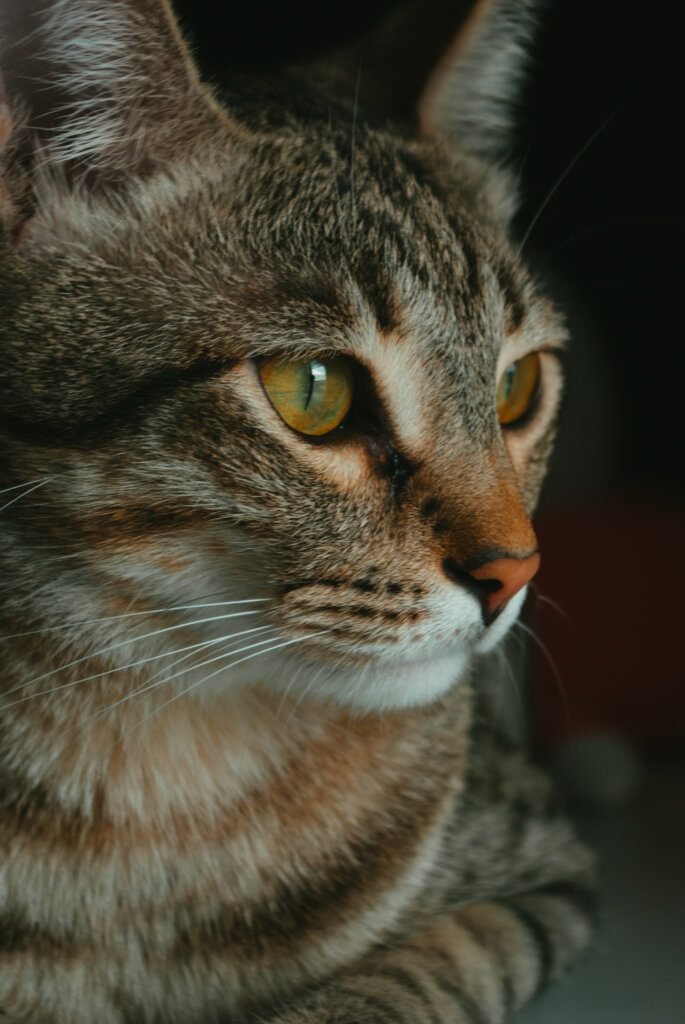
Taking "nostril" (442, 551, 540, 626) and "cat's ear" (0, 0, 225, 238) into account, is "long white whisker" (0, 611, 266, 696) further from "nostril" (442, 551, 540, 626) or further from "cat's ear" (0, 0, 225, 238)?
"cat's ear" (0, 0, 225, 238)

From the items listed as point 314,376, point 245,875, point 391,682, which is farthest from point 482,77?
point 245,875

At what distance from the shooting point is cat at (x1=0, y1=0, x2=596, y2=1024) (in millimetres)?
710

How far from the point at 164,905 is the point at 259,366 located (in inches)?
14.7

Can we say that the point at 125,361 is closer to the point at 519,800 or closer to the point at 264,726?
the point at 264,726

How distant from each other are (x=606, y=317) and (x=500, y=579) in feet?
2.54

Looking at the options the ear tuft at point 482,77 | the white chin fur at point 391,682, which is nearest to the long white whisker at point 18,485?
the white chin fur at point 391,682

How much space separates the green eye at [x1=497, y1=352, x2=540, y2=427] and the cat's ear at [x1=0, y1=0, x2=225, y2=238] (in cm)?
29

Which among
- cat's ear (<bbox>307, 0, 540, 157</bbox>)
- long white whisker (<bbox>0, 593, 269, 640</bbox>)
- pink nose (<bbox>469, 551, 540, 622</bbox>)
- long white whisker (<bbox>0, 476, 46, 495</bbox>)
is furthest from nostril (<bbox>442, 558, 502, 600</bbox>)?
cat's ear (<bbox>307, 0, 540, 157</bbox>)

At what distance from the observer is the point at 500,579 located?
28.4 inches

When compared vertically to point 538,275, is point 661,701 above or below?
below

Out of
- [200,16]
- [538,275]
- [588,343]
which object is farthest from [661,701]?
[200,16]

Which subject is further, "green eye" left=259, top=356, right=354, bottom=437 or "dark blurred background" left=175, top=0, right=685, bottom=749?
"dark blurred background" left=175, top=0, right=685, bottom=749

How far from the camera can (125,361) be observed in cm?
70

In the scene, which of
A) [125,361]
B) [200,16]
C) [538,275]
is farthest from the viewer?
[200,16]
